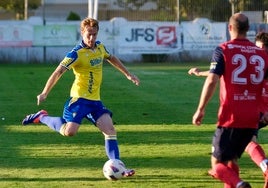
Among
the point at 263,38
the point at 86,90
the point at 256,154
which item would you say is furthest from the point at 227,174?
the point at 86,90

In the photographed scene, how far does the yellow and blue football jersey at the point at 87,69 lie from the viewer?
10.7 metres

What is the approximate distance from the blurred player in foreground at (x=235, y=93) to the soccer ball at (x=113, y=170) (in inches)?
84.2

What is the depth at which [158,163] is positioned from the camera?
11.5m

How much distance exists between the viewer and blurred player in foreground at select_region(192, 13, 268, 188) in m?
8.13

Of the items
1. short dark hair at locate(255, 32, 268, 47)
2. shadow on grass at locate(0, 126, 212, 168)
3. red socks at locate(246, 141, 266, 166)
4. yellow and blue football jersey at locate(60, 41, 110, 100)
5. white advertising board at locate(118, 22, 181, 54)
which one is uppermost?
short dark hair at locate(255, 32, 268, 47)

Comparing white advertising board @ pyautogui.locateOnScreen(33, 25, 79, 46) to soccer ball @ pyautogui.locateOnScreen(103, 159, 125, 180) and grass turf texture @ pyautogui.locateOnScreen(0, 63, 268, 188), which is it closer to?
grass turf texture @ pyautogui.locateOnScreen(0, 63, 268, 188)

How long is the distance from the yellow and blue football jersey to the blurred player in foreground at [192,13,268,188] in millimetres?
2806

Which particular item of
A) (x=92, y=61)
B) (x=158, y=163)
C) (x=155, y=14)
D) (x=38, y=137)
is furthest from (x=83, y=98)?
(x=155, y=14)

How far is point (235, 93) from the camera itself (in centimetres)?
822

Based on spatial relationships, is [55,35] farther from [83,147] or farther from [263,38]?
[263,38]

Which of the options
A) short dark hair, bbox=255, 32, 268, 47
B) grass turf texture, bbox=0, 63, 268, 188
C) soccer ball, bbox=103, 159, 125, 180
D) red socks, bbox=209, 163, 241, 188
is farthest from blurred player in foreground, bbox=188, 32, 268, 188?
soccer ball, bbox=103, 159, 125, 180

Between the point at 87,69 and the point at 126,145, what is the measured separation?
8.76 feet

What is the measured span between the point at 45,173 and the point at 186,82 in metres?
16.2

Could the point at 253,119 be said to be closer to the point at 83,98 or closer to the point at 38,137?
the point at 83,98
